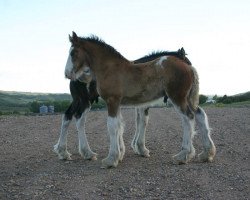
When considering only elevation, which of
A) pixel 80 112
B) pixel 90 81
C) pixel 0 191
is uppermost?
pixel 90 81

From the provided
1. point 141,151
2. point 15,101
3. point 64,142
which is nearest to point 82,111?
point 64,142

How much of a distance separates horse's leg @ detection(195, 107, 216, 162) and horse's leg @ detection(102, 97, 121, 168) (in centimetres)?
179

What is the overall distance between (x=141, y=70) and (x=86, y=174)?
2.58 metres

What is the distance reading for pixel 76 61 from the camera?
1081 cm

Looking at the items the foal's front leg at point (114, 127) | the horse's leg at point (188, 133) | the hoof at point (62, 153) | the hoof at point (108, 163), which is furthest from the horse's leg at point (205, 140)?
the hoof at point (62, 153)

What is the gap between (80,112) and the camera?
11539 millimetres

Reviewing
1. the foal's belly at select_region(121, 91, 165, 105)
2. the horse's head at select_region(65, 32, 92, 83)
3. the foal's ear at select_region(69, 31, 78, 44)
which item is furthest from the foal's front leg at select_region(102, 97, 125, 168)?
the foal's ear at select_region(69, 31, 78, 44)

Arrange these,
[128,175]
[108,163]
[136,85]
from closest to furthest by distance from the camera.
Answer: [128,175] < [108,163] < [136,85]

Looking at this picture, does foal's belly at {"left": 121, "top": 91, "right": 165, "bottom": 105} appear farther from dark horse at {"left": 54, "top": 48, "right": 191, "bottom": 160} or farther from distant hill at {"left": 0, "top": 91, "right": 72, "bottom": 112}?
distant hill at {"left": 0, "top": 91, "right": 72, "bottom": 112}

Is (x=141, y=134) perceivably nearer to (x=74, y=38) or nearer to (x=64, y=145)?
(x=64, y=145)

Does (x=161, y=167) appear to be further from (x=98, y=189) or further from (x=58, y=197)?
(x=58, y=197)

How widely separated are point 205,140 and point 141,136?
1758 mm

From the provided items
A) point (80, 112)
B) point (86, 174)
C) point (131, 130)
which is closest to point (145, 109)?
point (80, 112)

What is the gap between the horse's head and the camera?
10797 millimetres
